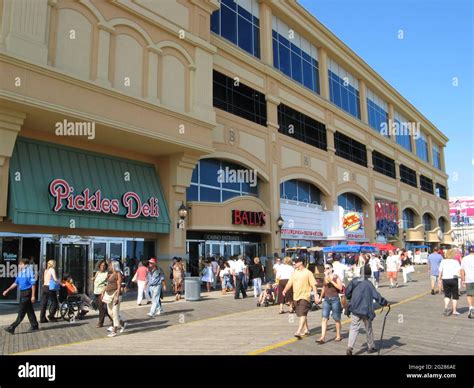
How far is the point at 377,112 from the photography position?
46688mm

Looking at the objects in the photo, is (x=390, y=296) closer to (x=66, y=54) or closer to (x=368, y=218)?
(x=66, y=54)

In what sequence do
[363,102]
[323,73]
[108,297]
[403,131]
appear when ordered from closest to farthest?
[108,297] → [323,73] → [363,102] → [403,131]

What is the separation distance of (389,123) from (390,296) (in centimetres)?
3576

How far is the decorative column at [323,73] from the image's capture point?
35156 millimetres

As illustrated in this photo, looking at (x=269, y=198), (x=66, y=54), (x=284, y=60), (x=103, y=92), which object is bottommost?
(x=269, y=198)

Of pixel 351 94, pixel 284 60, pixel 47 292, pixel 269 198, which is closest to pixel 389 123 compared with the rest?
pixel 351 94

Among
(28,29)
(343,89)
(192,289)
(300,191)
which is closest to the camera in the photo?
(28,29)

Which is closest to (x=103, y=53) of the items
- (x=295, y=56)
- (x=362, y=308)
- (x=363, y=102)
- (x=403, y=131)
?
(x=362, y=308)

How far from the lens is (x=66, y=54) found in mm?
15602

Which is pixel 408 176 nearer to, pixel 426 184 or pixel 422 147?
pixel 426 184

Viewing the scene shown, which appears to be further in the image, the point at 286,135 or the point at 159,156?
the point at 286,135

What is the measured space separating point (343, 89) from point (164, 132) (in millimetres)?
25502

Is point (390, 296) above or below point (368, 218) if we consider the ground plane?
below

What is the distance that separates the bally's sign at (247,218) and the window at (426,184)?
39652mm
